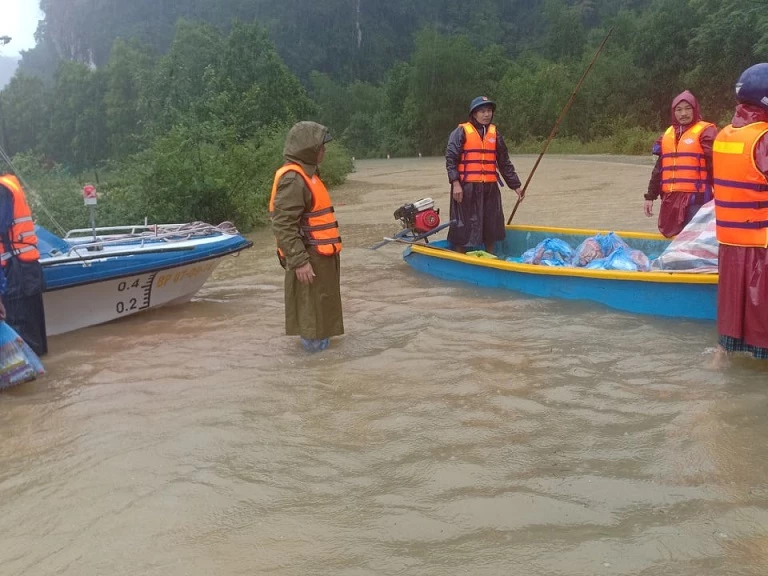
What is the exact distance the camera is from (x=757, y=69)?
14.5 ft

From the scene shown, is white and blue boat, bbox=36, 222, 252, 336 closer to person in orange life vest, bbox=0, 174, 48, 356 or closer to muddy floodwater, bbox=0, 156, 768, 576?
muddy floodwater, bbox=0, 156, 768, 576

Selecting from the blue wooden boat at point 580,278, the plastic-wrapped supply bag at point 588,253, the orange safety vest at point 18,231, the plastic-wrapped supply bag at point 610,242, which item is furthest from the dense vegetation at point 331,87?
the plastic-wrapped supply bag at point 610,242

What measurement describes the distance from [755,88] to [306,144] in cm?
276

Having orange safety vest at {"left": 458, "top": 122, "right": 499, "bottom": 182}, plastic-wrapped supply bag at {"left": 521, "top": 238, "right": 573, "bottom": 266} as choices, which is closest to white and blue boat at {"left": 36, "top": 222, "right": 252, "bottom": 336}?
orange safety vest at {"left": 458, "top": 122, "right": 499, "bottom": 182}

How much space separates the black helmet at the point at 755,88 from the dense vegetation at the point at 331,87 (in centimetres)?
850

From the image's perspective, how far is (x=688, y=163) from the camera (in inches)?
264

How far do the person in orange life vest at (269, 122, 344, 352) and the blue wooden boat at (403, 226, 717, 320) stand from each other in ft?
6.42

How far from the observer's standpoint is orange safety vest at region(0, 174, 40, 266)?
5445 millimetres

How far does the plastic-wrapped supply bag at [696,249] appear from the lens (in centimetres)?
575

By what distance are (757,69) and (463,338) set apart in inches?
104

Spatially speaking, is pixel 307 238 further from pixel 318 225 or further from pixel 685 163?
pixel 685 163

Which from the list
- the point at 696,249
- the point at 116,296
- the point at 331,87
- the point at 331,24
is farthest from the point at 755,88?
the point at 331,24

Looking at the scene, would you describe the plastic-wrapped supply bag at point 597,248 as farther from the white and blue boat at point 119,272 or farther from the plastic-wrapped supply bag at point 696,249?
the white and blue boat at point 119,272

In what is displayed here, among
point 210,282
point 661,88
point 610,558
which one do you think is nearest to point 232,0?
point 661,88
